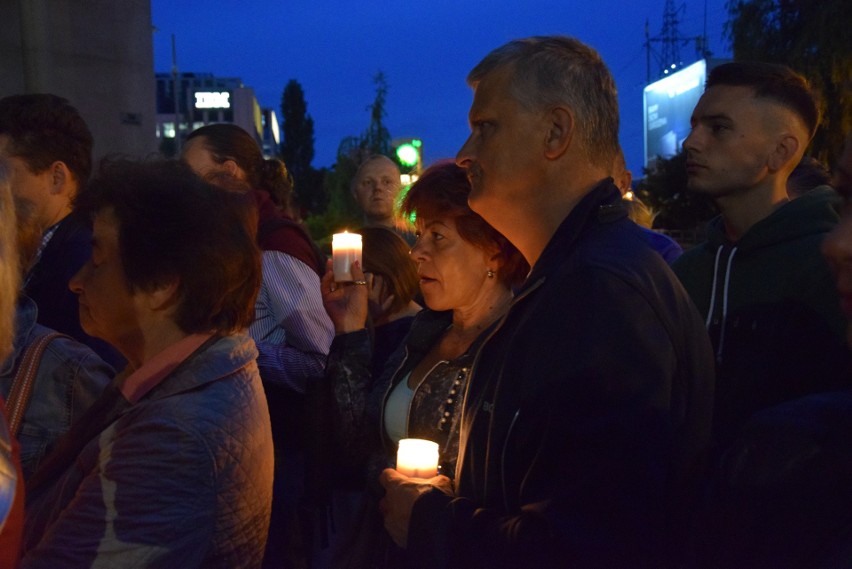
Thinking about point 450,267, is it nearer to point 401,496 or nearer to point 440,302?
point 440,302

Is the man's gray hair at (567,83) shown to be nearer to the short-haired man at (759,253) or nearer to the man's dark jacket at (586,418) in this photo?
the man's dark jacket at (586,418)

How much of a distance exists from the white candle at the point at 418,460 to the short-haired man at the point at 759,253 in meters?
0.85

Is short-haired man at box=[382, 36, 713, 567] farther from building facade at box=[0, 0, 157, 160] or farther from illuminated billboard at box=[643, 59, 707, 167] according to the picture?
illuminated billboard at box=[643, 59, 707, 167]

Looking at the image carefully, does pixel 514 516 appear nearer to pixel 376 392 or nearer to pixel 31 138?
pixel 376 392

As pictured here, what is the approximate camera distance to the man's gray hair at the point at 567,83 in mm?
2004

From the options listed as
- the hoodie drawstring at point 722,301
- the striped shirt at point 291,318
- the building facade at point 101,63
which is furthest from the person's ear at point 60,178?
the building facade at point 101,63

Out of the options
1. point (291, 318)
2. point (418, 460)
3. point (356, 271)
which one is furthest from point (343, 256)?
point (418, 460)

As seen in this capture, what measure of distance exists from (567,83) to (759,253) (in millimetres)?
1353

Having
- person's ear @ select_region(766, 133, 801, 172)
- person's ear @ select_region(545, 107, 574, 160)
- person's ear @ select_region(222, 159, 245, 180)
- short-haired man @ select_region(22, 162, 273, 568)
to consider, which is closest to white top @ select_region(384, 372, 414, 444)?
short-haired man @ select_region(22, 162, 273, 568)

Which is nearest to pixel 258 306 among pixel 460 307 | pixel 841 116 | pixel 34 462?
pixel 460 307

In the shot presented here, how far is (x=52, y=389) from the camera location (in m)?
2.57

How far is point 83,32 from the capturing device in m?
11.6

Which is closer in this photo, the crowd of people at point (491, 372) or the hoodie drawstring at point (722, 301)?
the crowd of people at point (491, 372)

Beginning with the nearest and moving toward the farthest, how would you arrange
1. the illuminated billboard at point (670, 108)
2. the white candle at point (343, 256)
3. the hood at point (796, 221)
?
1. the hood at point (796, 221)
2. the white candle at point (343, 256)
3. the illuminated billboard at point (670, 108)
